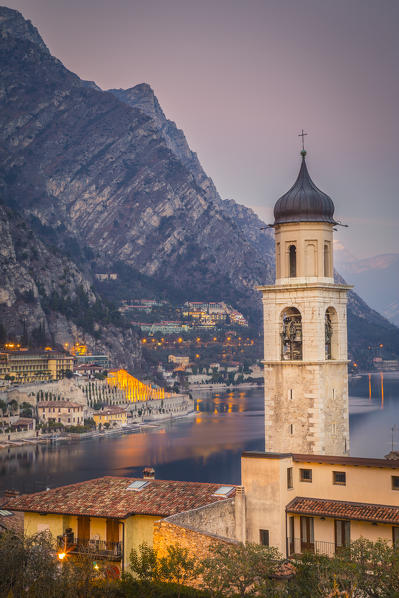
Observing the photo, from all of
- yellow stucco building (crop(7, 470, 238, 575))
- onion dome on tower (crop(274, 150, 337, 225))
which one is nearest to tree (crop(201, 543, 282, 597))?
yellow stucco building (crop(7, 470, 238, 575))

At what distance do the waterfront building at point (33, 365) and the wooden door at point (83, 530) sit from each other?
145 m

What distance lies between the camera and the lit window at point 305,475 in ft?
95.5

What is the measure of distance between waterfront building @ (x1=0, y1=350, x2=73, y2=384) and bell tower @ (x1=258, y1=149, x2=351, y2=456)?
469 feet

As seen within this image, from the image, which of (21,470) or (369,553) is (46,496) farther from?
(21,470)

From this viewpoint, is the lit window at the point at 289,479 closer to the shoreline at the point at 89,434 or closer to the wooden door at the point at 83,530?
the wooden door at the point at 83,530

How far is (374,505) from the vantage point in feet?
91.1

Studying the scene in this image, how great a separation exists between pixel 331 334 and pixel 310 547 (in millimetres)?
8854

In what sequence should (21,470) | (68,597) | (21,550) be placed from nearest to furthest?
(68,597)
(21,550)
(21,470)

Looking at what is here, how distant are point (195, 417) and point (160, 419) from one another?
21.7ft

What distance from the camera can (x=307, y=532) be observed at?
28344mm

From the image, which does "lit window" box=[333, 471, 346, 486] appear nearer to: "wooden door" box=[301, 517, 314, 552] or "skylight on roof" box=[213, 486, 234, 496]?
"wooden door" box=[301, 517, 314, 552]

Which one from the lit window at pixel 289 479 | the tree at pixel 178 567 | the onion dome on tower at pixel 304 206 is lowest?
the tree at pixel 178 567

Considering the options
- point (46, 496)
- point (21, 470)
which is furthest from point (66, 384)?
point (46, 496)

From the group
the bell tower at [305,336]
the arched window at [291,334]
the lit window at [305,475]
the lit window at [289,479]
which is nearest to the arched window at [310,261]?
the bell tower at [305,336]
